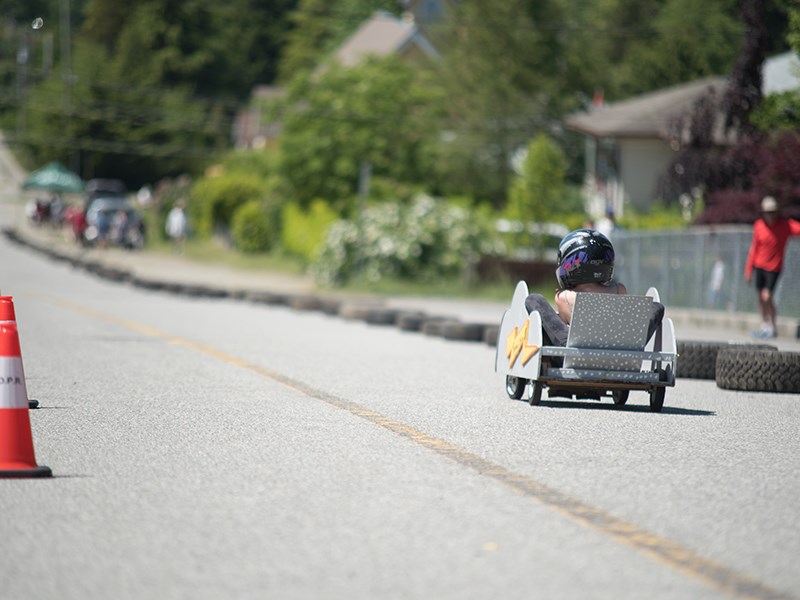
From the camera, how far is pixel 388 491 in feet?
25.5

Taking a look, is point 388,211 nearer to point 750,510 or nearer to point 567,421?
point 567,421

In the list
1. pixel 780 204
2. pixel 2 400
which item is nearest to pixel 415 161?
pixel 780 204

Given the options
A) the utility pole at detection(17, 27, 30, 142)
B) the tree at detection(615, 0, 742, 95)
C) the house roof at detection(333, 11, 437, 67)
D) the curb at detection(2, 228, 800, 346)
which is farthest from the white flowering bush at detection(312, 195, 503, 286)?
the utility pole at detection(17, 27, 30, 142)

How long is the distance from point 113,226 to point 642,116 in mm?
22289

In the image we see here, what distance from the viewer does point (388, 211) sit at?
4088 centimetres

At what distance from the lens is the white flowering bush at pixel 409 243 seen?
132 ft

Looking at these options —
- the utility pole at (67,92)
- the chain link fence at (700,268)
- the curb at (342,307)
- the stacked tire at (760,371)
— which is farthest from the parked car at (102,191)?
the stacked tire at (760,371)

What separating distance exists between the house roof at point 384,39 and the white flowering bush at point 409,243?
146ft

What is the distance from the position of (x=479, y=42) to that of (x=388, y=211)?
33494mm

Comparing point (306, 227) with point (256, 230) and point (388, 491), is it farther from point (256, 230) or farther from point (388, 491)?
point (388, 491)

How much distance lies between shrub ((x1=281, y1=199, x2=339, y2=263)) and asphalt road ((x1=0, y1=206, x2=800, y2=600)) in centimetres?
3536

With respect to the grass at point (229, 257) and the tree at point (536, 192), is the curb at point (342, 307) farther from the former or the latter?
the tree at point (536, 192)

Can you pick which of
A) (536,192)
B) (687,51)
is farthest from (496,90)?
(536,192)

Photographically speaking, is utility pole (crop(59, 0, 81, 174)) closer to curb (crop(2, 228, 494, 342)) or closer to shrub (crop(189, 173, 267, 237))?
shrub (crop(189, 173, 267, 237))
